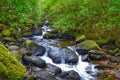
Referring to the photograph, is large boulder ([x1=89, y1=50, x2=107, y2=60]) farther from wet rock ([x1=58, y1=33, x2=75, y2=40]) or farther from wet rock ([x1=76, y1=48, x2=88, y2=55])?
wet rock ([x1=58, y1=33, x2=75, y2=40])

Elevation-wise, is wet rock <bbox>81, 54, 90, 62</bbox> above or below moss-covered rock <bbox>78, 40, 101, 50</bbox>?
below

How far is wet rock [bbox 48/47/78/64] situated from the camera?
481 inches

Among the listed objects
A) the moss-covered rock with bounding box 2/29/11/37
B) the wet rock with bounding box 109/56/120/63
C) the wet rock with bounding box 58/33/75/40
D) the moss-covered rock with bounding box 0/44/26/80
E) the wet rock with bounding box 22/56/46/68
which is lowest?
the wet rock with bounding box 58/33/75/40

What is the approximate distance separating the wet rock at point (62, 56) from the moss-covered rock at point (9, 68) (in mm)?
8645

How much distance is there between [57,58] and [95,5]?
19.8 feet

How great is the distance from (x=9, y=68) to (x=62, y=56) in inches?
366

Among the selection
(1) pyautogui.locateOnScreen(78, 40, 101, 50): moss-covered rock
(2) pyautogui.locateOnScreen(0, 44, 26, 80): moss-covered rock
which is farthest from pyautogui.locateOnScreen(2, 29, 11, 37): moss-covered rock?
(2) pyautogui.locateOnScreen(0, 44, 26, 80): moss-covered rock

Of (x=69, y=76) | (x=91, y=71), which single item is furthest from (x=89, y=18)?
(x=69, y=76)

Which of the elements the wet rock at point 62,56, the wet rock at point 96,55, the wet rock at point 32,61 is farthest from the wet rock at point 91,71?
the wet rock at point 32,61

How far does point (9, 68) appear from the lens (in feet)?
10.9

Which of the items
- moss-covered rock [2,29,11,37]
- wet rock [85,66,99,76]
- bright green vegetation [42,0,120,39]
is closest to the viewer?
wet rock [85,66,99,76]

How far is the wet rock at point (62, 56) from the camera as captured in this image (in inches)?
481

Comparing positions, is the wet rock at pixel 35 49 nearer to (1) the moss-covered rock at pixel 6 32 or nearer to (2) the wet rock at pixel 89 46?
(2) the wet rock at pixel 89 46

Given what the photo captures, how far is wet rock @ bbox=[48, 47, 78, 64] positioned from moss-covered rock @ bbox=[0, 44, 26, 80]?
8.64 m
